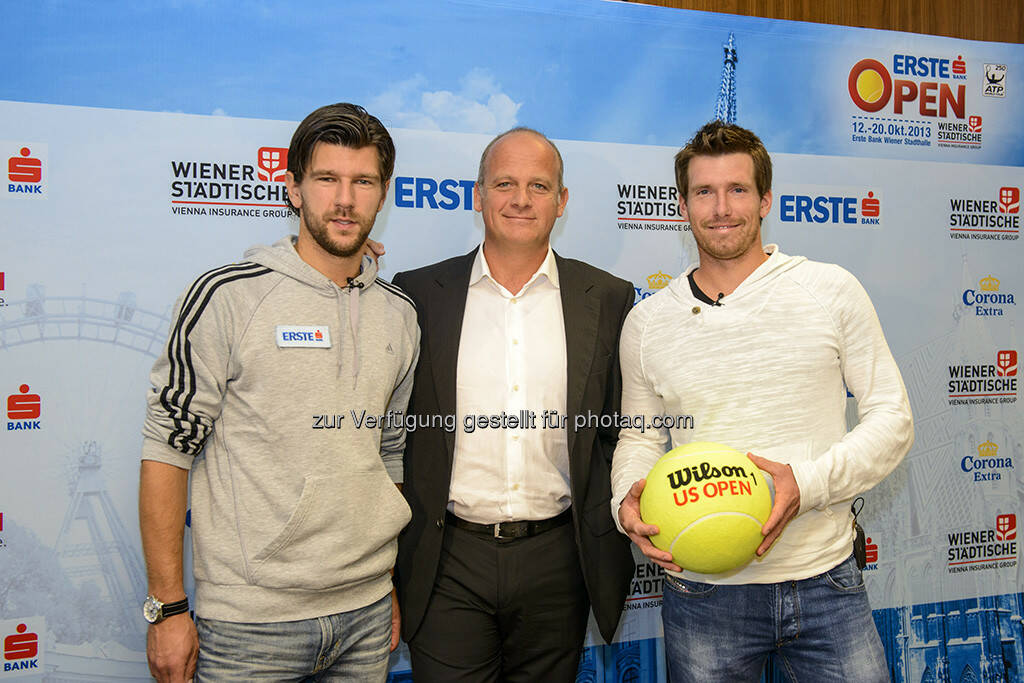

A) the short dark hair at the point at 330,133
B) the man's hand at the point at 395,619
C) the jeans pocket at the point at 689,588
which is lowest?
the man's hand at the point at 395,619

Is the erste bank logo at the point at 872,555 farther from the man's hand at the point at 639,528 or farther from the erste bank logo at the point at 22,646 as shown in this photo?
the erste bank logo at the point at 22,646

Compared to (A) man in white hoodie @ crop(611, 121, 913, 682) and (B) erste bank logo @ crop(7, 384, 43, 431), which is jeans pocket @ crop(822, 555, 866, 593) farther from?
(B) erste bank logo @ crop(7, 384, 43, 431)

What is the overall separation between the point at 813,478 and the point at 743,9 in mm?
2199

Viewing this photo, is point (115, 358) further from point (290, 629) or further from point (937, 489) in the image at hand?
point (937, 489)

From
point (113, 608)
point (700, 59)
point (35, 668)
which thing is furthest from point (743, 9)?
point (35, 668)

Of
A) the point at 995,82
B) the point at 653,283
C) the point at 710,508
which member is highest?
the point at 995,82

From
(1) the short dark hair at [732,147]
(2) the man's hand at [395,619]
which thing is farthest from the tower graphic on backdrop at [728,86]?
(2) the man's hand at [395,619]

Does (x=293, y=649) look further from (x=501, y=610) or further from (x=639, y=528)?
(x=639, y=528)

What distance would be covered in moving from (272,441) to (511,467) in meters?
0.64

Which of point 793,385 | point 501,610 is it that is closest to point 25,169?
point 501,610

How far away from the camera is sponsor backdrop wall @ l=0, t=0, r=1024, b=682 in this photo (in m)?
2.17

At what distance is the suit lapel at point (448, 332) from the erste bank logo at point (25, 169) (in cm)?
133

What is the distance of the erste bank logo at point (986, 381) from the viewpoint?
9.66 feet

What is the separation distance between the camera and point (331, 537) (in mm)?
1544
